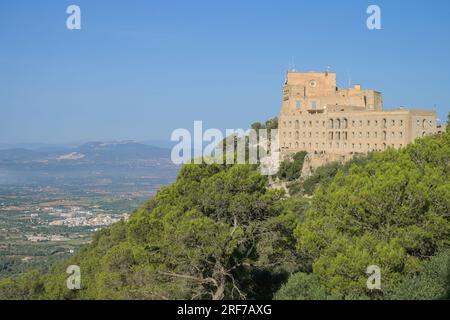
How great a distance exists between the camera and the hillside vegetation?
771 inches

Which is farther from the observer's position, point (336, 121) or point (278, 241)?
point (336, 121)

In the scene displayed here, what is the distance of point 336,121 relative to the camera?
1948 inches

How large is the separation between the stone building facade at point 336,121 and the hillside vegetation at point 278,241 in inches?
859

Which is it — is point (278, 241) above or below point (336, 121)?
below

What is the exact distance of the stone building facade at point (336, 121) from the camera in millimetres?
46062

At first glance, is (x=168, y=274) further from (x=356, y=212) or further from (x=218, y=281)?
(x=356, y=212)

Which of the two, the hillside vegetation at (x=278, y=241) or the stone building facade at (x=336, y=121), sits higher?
the stone building facade at (x=336, y=121)

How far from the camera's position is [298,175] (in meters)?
51.0

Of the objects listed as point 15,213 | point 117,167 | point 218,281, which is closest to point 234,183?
point 218,281

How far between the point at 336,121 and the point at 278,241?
28558mm

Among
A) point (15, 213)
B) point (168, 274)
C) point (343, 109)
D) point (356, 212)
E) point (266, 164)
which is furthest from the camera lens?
point (15, 213)

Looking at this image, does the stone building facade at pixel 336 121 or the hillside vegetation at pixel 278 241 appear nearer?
the hillside vegetation at pixel 278 241
